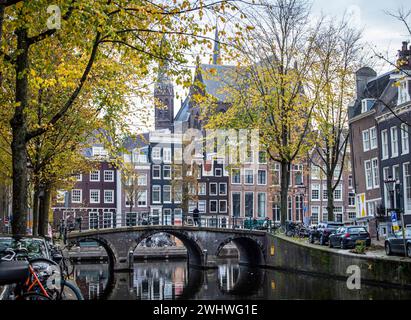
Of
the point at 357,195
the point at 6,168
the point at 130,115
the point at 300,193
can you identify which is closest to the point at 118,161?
the point at 130,115

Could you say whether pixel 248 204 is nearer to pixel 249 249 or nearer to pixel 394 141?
pixel 249 249

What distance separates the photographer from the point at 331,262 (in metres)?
31.0

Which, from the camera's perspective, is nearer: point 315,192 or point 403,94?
point 403,94

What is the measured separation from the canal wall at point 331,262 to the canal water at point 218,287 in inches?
17.4

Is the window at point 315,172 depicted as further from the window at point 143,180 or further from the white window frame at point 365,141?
the white window frame at point 365,141

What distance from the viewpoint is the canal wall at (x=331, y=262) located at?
24.5 meters

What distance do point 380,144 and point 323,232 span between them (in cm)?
832

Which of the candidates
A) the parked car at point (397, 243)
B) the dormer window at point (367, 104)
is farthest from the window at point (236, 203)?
the parked car at point (397, 243)

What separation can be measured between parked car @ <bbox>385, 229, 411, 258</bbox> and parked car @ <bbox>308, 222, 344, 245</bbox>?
32.7 ft

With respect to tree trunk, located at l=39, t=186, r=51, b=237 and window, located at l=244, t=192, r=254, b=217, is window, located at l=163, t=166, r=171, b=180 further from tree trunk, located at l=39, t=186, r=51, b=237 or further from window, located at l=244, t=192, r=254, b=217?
tree trunk, located at l=39, t=186, r=51, b=237

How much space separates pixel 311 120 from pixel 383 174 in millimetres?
7906

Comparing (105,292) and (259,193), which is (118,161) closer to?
(105,292)

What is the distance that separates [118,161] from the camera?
84.1 ft

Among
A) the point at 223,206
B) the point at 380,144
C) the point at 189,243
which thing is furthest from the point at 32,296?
the point at 223,206
